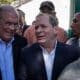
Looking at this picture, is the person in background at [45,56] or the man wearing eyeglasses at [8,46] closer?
the person in background at [45,56]

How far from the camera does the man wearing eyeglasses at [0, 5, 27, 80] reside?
359cm

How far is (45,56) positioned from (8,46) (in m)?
0.41

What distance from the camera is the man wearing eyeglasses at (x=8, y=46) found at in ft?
11.8

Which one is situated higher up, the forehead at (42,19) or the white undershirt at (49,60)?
the forehead at (42,19)

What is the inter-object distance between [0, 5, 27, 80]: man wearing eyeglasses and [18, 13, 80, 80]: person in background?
0.36ft

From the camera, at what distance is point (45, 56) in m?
3.51

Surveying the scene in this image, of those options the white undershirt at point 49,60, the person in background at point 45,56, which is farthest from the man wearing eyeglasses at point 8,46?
the white undershirt at point 49,60

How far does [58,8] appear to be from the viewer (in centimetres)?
1459

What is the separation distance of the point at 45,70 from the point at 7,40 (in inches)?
19.9

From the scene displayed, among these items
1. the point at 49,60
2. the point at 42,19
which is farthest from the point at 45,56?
the point at 42,19

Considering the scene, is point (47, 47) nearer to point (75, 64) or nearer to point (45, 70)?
point (45, 70)

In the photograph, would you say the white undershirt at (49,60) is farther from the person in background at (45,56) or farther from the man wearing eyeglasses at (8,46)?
the man wearing eyeglasses at (8,46)

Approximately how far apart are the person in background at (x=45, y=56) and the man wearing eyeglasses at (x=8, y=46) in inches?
4.3

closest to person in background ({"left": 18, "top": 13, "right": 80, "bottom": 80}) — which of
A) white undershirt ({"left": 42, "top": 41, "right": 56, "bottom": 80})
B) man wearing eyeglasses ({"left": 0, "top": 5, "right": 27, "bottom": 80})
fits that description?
white undershirt ({"left": 42, "top": 41, "right": 56, "bottom": 80})
